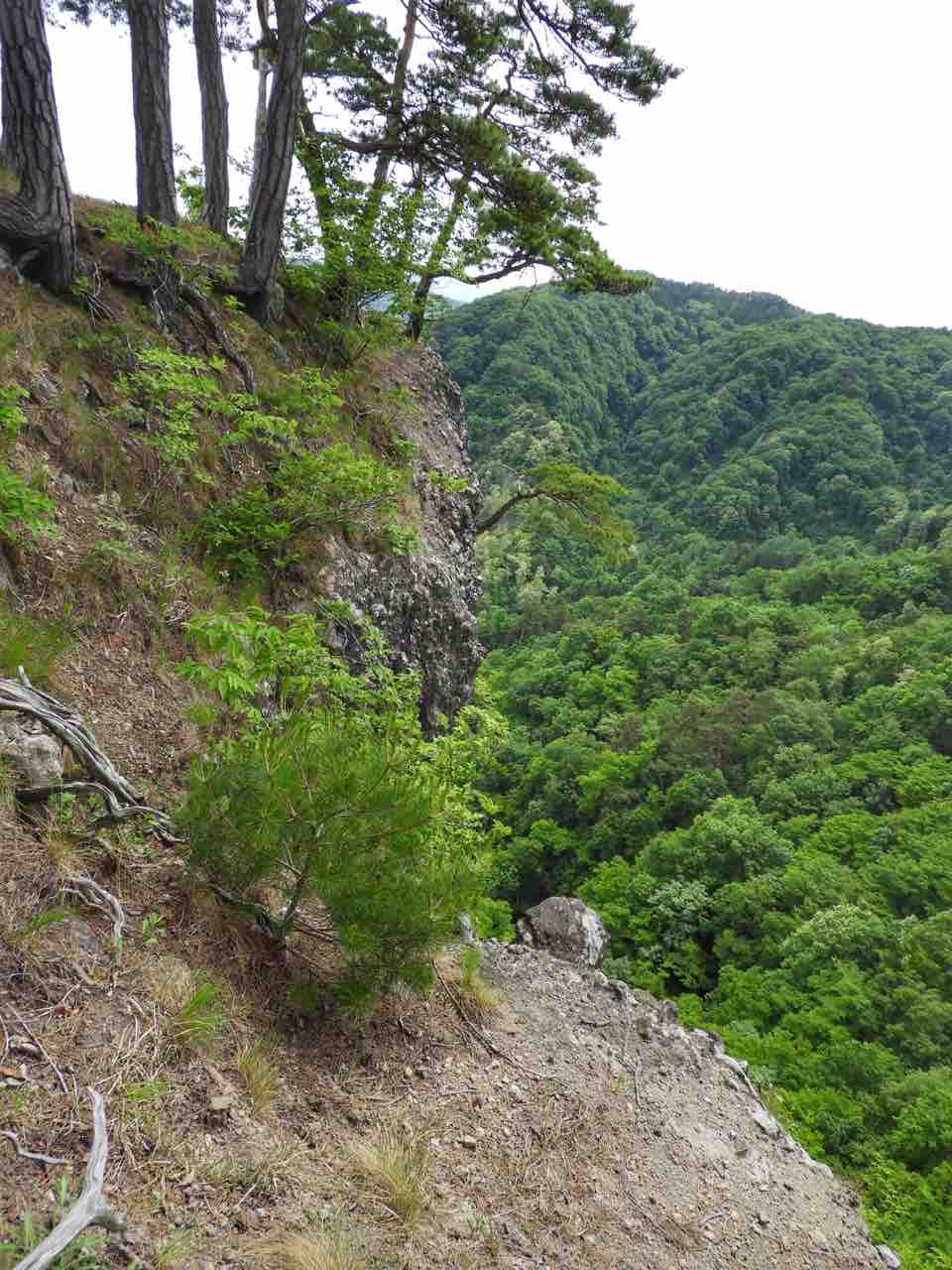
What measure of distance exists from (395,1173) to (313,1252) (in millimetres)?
521

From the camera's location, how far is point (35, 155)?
4.45 meters

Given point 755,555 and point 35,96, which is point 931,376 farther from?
point 35,96

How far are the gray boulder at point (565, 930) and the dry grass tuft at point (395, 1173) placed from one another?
550cm

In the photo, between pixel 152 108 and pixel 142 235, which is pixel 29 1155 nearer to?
pixel 142 235

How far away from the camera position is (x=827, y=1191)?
414 cm

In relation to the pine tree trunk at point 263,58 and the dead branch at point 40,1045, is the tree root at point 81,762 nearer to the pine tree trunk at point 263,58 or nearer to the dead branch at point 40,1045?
the dead branch at point 40,1045

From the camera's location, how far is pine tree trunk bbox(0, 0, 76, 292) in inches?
164

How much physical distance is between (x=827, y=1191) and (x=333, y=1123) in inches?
142

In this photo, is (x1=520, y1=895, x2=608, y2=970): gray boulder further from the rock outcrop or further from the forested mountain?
the rock outcrop

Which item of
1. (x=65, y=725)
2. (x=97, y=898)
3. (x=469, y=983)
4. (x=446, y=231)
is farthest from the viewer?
(x=446, y=231)

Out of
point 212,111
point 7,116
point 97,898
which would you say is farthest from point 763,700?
point 97,898

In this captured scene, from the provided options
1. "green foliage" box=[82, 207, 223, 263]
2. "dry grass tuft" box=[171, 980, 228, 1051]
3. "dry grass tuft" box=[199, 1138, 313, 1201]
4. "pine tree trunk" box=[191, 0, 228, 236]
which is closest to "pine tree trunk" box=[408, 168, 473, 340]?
"pine tree trunk" box=[191, 0, 228, 236]

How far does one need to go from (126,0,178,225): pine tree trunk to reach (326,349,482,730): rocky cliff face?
127 inches

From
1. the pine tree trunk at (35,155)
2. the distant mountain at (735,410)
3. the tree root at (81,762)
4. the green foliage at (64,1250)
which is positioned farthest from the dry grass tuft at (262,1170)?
the distant mountain at (735,410)
